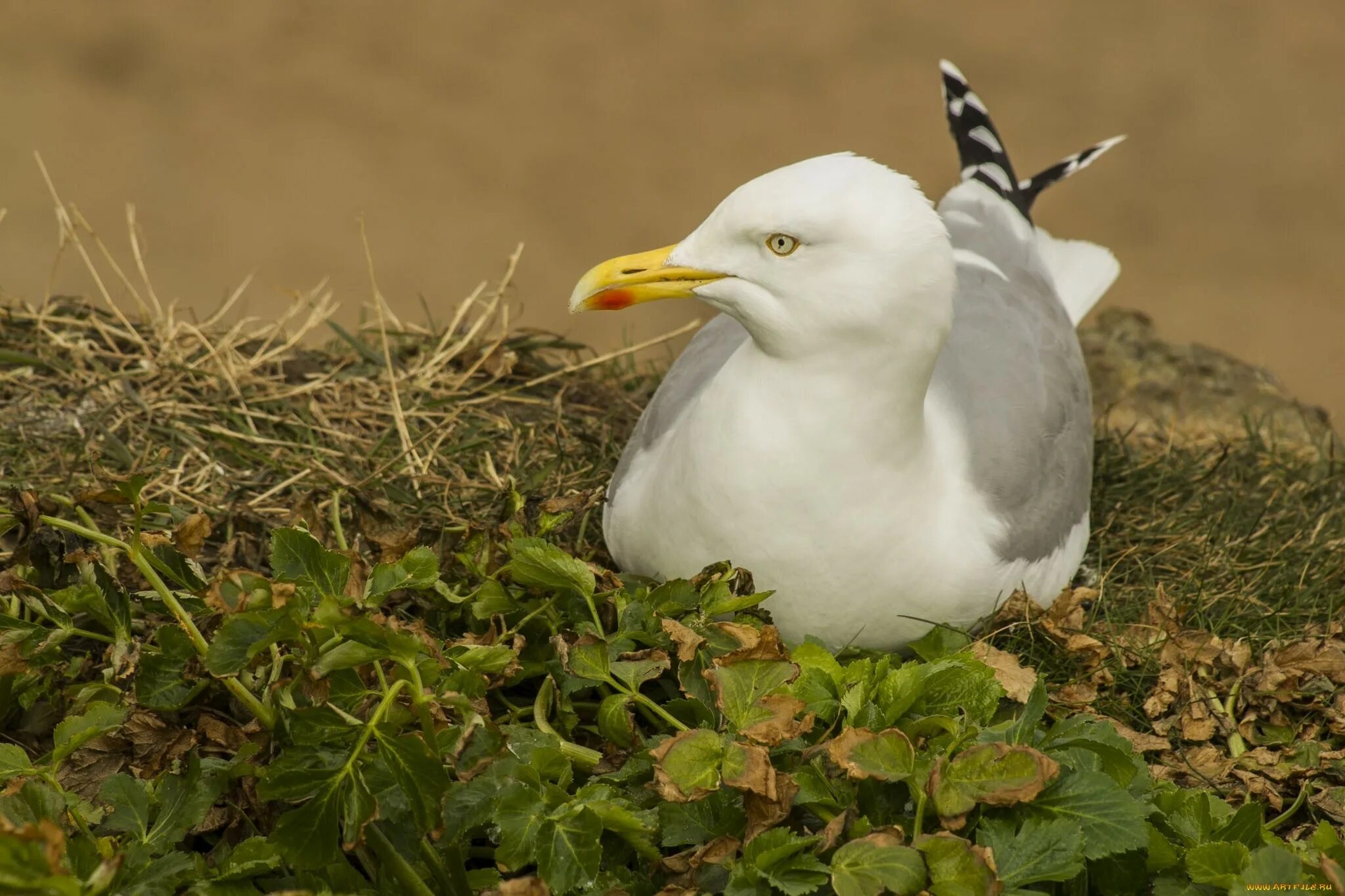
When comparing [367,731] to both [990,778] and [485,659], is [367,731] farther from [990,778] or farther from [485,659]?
[990,778]

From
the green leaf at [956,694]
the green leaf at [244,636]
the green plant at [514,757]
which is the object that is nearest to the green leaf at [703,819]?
the green plant at [514,757]

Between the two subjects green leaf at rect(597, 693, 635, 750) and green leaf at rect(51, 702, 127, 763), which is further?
green leaf at rect(597, 693, 635, 750)

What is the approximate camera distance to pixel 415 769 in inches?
63.7

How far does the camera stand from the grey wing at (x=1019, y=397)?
259 centimetres

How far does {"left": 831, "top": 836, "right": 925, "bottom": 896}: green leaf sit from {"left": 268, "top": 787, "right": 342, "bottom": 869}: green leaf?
0.60 m

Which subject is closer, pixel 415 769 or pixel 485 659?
pixel 415 769

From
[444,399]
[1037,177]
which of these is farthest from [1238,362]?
[444,399]

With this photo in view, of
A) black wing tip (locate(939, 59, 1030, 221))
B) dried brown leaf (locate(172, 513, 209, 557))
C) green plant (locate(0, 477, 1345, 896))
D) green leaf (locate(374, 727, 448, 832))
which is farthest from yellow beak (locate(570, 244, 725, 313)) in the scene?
black wing tip (locate(939, 59, 1030, 221))

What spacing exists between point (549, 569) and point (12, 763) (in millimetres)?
765

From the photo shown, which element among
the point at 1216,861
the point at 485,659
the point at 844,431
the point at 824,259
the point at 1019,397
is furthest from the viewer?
the point at 1019,397

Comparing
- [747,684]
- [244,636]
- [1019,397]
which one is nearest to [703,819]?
[747,684]

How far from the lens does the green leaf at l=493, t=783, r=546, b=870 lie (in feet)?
5.68

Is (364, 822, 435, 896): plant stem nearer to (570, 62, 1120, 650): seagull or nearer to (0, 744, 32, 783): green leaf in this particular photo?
(0, 744, 32, 783): green leaf

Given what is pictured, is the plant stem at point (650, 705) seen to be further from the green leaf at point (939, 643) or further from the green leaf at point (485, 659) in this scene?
the green leaf at point (939, 643)
